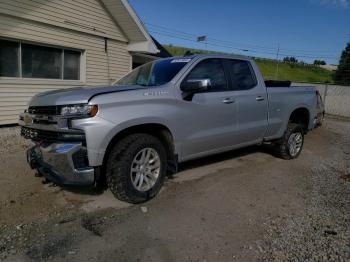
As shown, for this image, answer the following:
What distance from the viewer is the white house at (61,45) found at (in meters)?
9.49

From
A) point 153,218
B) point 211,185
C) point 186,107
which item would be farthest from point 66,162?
point 211,185

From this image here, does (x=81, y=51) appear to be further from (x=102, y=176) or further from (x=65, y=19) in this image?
(x=102, y=176)

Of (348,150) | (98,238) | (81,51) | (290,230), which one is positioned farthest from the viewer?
(81,51)

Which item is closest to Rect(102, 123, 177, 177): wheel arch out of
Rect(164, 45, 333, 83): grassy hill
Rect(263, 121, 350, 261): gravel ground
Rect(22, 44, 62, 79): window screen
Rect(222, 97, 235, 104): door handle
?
Rect(222, 97, 235, 104): door handle

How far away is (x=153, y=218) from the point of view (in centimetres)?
394

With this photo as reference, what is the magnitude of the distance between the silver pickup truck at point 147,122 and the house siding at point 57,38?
18.4 feet

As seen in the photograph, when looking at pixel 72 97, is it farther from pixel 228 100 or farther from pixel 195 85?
pixel 228 100

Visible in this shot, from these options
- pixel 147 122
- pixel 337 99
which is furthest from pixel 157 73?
pixel 337 99

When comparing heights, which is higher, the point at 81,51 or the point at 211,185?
the point at 81,51

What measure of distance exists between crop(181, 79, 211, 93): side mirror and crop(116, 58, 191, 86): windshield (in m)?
0.24

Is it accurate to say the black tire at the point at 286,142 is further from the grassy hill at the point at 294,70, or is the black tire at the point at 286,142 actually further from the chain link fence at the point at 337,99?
the grassy hill at the point at 294,70

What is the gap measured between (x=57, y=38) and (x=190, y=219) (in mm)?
8710

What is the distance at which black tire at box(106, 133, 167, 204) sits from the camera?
3.96 metres

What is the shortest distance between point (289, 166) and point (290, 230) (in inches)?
118
